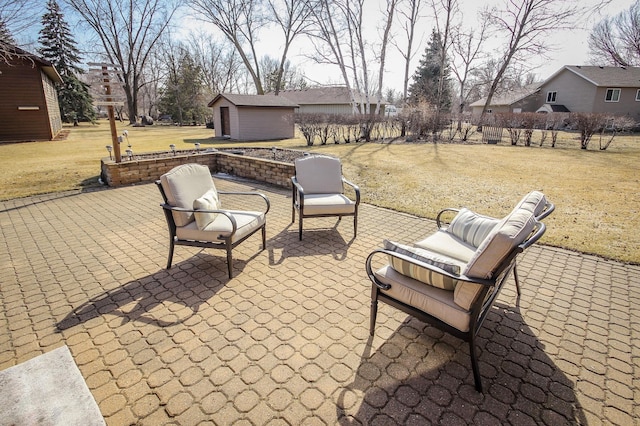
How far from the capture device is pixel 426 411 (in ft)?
6.68

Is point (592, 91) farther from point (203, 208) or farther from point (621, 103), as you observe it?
point (203, 208)

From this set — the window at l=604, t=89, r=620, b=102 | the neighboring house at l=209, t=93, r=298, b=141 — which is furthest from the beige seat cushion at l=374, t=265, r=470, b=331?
the window at l=604, t=89, r=620, b=102

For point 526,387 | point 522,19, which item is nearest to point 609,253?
point 526,387

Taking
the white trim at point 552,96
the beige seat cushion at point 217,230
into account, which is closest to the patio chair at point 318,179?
the beige seat cushion at point 217,230

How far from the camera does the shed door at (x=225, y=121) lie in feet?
70.6

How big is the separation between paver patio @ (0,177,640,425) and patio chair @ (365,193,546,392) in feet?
1.17

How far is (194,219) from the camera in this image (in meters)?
3.83

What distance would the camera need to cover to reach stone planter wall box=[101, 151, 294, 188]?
312 inches

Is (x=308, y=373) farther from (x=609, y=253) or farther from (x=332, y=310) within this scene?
(x=609, y=253)

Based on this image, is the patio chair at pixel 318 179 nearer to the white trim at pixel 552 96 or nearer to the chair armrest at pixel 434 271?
the chair armrest at pixel 434 271

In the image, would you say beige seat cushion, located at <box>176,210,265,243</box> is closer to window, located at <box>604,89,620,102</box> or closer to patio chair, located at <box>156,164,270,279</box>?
patio chair, located at <box>156,164,270,279</box>

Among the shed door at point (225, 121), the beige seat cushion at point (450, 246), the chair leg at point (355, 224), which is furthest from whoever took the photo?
the shed door at point (225, 121)

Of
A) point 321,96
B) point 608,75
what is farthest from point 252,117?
point 608,75

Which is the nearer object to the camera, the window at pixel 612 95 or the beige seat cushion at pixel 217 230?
the beige seat cushion at pixel 217 230
